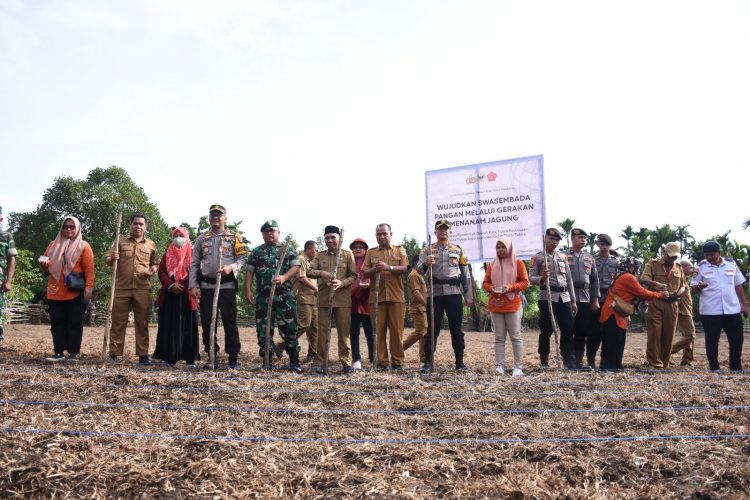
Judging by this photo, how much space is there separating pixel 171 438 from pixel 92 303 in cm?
2656

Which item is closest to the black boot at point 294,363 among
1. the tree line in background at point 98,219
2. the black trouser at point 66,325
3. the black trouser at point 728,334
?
the black trouser at point 66,325

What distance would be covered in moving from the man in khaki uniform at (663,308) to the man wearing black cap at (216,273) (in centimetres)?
517

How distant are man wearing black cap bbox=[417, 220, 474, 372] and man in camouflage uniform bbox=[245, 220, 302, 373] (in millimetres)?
1550

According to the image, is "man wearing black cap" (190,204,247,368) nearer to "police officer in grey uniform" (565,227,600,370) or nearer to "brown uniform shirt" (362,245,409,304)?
"brown uniform shirt" (362,245,409,304)

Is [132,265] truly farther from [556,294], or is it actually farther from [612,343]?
[612,343]

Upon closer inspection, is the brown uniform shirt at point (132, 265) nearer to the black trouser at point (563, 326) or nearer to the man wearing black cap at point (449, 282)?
the man wearing black cap at point (449, 282)

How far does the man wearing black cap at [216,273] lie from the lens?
656cm

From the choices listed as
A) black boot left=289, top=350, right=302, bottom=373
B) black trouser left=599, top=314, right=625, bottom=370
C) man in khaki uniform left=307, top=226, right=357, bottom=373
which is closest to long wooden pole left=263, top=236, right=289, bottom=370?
black boot left=289, top=350, right=302, bottom=373

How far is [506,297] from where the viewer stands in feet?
22.4

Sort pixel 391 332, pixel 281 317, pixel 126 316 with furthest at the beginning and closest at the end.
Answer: pixel 126 316, pixel 391 332, pixel 281 317

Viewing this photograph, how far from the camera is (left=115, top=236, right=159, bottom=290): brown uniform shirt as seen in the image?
702cm

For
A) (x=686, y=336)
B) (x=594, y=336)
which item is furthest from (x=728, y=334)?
(x=594, y=336)

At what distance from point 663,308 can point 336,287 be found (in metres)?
4.30

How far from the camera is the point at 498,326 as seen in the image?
6930 mm
